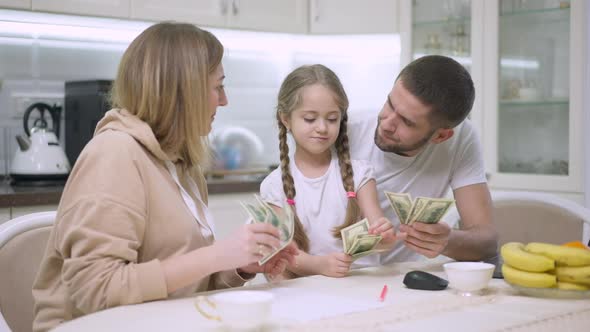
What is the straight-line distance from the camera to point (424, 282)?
171cm

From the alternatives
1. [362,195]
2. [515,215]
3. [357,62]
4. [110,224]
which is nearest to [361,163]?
[362,195]

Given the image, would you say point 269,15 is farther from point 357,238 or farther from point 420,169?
point 357,238

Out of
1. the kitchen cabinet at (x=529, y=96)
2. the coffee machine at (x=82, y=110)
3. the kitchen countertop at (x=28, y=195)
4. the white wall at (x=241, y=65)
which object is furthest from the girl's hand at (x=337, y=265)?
Answer: the white wall at (x=241, y=65)

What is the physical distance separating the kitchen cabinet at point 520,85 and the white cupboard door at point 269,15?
2.87 ft

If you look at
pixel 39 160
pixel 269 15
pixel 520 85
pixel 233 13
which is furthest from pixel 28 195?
pixel 520 85

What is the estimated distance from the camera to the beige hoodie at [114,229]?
1498mm

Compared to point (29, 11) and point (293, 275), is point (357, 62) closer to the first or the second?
point (29, 11)

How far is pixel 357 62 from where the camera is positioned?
4.66 meters

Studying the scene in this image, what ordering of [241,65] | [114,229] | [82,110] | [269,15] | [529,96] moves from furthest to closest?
[241,65] → [269,15] → [529,96] → [82,110] → [114,229]

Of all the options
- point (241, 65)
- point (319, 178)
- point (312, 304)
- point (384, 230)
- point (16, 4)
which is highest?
point (16, 4)

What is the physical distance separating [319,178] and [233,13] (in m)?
1.88

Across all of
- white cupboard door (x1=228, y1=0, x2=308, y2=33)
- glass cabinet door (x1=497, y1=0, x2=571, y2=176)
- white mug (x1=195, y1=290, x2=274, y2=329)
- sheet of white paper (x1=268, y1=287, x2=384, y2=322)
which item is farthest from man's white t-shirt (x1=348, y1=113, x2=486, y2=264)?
white cupboard door (x1=228, y1=0, x2=308, y2=33)

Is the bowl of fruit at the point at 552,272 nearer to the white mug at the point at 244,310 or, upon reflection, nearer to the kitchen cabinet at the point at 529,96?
the white mug at the point at 244,310

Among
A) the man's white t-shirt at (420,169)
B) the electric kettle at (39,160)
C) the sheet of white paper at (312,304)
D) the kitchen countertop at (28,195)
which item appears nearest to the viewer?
the sheet of white paper at (312,304)
